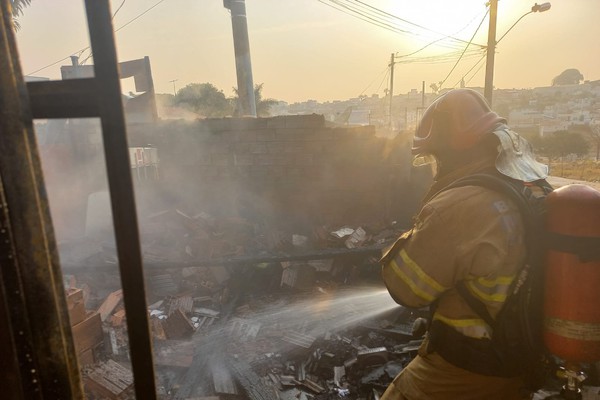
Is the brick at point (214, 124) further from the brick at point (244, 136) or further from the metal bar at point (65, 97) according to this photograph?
the metal bar at point (65, 97)

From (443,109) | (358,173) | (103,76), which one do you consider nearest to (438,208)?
(443,109)

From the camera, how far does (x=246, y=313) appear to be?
5.46m

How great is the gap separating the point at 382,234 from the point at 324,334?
3.34m

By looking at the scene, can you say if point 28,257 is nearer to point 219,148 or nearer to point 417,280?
point 417,280

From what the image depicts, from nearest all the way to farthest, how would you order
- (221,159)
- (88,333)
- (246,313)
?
(88,333)
(246,313)
(221,159)

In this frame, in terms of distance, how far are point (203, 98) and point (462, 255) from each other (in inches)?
1463

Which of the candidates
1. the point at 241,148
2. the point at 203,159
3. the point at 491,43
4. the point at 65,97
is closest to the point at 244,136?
the point at 241,148

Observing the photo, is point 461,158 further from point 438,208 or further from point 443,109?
point 438,208

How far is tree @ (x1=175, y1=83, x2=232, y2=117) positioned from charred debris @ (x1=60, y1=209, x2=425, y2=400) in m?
28.5

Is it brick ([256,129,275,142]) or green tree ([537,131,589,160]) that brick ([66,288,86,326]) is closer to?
brick ([256,129,275,142])

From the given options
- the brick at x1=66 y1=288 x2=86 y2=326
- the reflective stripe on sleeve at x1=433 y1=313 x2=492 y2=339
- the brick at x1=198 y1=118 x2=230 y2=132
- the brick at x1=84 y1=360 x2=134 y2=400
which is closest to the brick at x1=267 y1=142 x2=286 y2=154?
the brick at x1=198 y1=118 x2=230 y2=132

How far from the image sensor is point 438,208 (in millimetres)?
1829

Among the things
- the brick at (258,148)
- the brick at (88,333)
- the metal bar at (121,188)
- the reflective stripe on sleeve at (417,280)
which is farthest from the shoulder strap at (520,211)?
the brick at (258,148)

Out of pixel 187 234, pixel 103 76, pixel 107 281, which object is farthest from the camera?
pixel 187 234
